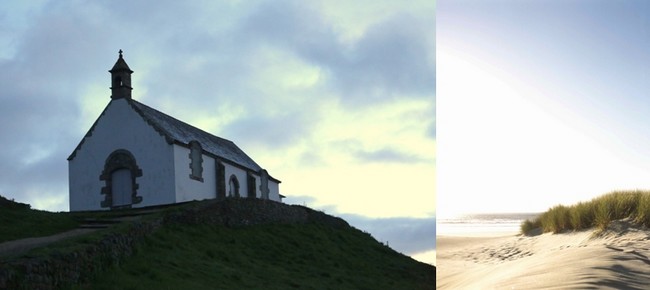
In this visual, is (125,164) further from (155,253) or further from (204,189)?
(155,253)

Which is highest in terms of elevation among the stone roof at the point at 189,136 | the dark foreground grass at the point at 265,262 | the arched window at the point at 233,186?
the stone roof at the point at 189,136

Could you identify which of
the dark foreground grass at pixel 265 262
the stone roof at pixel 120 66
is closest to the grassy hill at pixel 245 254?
the dark foreground grass at pixel 265 262

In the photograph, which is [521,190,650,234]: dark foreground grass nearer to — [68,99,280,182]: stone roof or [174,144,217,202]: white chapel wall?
[174,144,217,202]: white chapel wall

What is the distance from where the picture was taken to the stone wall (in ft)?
27.1

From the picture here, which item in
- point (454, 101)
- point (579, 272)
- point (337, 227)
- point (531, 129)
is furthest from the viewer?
point (337, 227)

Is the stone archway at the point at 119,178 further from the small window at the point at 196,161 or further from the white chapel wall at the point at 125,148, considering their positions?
the small window at the point at 196,161

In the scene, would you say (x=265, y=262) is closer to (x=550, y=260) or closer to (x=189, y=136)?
(x=550, y=260)

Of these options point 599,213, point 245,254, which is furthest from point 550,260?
point 245,254

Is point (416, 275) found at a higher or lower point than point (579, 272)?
lower

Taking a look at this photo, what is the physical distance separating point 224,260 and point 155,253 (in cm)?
178

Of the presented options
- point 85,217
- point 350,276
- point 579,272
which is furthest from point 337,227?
point 579,272

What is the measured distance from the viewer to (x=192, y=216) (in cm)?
1511

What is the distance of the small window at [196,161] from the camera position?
20812 millimetres

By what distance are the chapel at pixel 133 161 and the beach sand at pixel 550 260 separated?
11.3 meters
